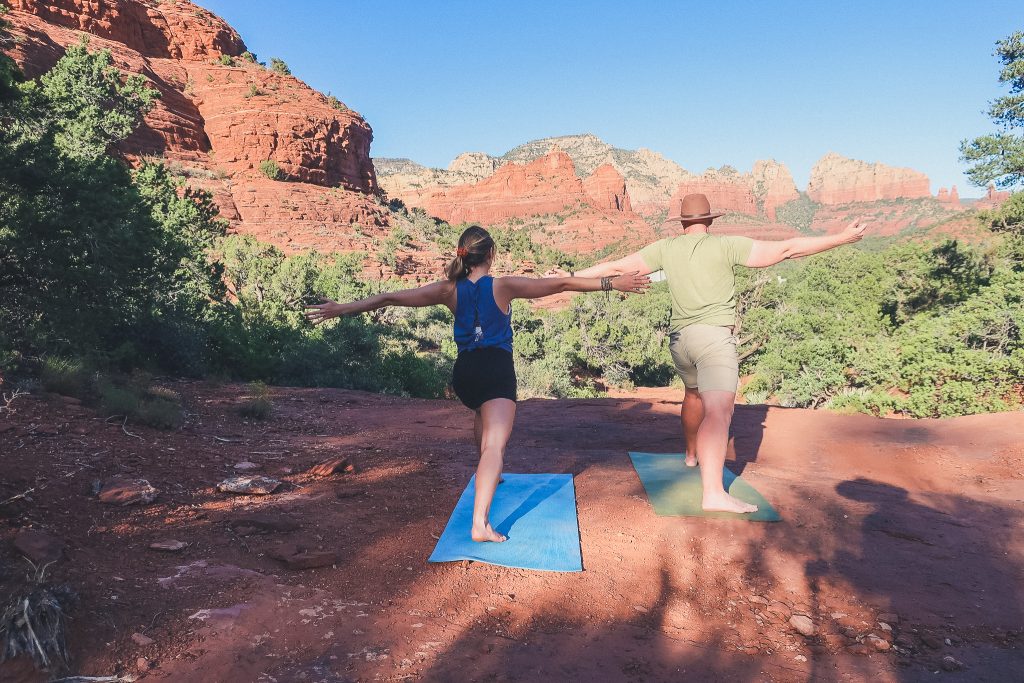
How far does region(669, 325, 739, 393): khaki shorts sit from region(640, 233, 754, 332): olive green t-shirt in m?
0.07

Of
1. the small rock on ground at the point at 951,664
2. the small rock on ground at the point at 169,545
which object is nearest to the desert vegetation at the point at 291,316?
the small rock on ground at the point at 169,545

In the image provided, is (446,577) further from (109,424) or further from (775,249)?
(109,424)

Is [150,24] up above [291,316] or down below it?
above

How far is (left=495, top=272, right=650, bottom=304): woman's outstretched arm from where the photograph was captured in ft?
11.4

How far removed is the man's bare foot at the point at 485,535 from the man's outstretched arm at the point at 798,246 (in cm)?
234

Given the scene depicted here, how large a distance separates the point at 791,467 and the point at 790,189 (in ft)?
647

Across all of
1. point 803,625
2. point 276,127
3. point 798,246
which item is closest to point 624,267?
point 798,246

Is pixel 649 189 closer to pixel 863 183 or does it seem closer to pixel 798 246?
pixel 863 183

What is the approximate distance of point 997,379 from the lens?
37.3ft

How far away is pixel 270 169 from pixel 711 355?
162 feet

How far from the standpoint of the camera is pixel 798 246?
3775mm

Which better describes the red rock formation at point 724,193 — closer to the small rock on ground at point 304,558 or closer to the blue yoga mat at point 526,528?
the blue yoga mat at point 526,528

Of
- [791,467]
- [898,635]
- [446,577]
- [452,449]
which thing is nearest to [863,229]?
[898,635]

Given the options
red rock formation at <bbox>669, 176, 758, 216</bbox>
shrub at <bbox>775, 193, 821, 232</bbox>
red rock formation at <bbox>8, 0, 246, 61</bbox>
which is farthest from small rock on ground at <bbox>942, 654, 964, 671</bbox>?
red rock formation at <bbox>669, 176, 758, 216</bbox>
